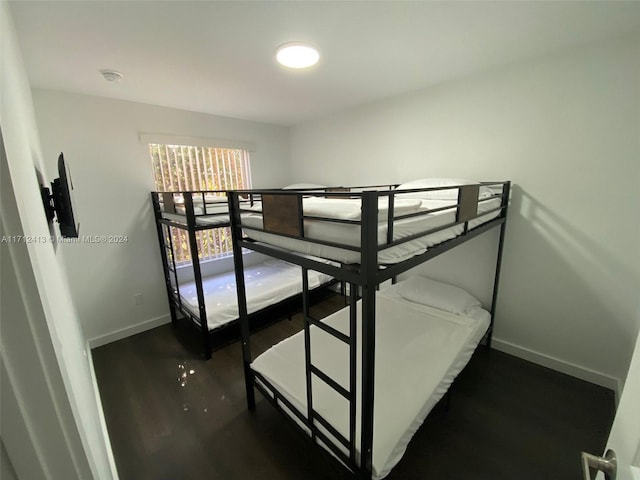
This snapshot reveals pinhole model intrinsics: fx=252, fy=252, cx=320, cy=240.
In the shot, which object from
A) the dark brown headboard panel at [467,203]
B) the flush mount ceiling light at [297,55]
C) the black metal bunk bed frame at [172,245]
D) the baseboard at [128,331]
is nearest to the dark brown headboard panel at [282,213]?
the black metal bunk bed frame at [172,245]

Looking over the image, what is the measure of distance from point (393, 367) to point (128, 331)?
282 centimetres

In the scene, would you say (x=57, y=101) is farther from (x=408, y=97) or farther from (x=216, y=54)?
(x=408, y=97)

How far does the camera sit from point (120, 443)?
64.9 inches

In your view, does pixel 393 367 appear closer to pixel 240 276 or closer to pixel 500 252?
pixel 240 276

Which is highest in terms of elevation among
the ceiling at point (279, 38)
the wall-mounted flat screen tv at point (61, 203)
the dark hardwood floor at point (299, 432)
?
the ceiling at point (279, 38)

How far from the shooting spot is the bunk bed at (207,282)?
7.74ft

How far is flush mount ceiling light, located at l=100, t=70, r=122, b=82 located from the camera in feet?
6.29

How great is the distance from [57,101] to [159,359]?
2504mm

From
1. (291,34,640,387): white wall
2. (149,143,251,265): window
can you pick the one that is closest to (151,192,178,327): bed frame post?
(149,143,251,265): window

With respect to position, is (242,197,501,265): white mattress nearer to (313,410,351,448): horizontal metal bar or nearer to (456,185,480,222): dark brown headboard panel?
(456,185,480,222): dark brown headboard panel

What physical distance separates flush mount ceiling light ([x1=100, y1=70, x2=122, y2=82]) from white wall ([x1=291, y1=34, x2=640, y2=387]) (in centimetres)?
253

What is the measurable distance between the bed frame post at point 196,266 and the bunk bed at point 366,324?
77 centimetres

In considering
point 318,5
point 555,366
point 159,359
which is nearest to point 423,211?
point 318,5

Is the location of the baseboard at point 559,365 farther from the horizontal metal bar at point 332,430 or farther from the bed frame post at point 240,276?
the bed frame post at point 240,276
